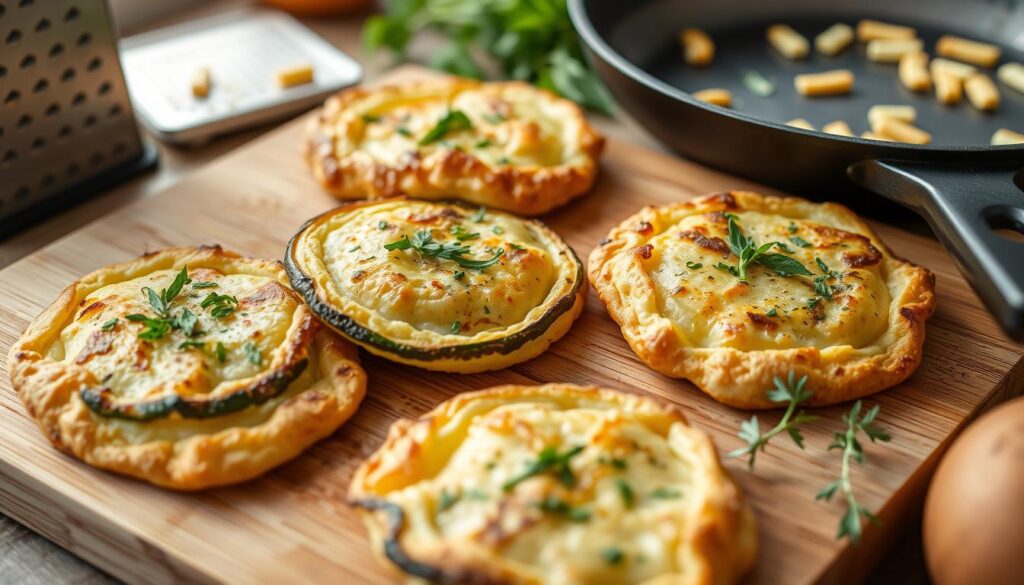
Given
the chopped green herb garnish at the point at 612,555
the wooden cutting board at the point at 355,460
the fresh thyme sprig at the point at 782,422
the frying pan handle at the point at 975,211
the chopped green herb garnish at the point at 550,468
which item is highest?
the frying pan handle at the point at 975,211

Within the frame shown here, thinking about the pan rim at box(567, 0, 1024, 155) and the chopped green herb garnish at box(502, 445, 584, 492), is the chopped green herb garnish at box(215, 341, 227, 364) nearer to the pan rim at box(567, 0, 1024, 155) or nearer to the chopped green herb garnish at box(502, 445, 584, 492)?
the chopped green herb garnish at box(502, 445, 584, 492)

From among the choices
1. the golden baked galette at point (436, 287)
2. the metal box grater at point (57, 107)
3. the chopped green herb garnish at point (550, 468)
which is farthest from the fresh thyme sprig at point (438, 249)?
the metal box grater at point (57, 107)

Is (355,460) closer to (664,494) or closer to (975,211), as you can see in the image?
(664,494)

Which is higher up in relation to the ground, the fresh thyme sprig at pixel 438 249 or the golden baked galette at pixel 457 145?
the fresh thyme sprig at pixel 438 249

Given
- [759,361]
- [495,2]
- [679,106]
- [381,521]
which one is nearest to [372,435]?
[381,521]

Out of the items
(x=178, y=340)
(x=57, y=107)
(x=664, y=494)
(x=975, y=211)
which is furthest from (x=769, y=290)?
(x=57, y=107)

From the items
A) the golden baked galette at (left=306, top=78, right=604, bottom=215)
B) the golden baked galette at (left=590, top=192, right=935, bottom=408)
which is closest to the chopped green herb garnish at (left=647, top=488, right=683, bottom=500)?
the golden baked galette at (left=590, top=192, right=935, bottom=408)

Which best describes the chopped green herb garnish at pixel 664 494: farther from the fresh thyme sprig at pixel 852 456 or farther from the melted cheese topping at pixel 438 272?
the melted cheese topping at pixel 438 272
